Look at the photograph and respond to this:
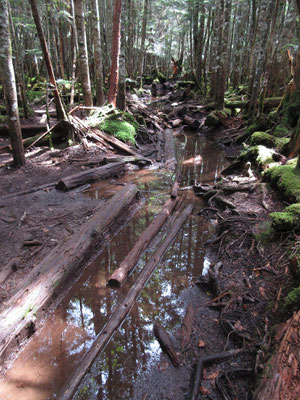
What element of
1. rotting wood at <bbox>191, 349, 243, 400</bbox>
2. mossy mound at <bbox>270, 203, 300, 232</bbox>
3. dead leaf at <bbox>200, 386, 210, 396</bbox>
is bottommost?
dead leaf at <bbox>200, 386, 210, 396</bbox>

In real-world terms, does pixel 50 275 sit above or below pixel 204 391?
above

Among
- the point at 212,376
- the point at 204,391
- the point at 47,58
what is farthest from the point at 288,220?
the point at 47,58

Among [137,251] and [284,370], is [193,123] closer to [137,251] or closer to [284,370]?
[137,251]

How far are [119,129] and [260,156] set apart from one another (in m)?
6.39

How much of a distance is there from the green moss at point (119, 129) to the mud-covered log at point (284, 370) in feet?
33.4

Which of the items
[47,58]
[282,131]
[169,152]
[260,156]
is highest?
[47,58]

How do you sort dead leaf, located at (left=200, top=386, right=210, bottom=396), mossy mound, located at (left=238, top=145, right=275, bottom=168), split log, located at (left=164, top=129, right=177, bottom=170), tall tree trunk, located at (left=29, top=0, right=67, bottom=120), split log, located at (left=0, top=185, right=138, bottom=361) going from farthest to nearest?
1. split log, located at (left=164, top=129, right=177, bottom=170)
2. tall tree trunk, located at (left=29, top=0, right=67, bottom=120)
3. mossy mound, located at (left=238, top=145, right=275, bottom=168)
4. split log, located at (left=0, top=185, right=138, bottom=361)
5. dead leaf, located at (left=200, top=386, right=210, bottom=396)

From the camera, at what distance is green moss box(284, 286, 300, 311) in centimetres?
312

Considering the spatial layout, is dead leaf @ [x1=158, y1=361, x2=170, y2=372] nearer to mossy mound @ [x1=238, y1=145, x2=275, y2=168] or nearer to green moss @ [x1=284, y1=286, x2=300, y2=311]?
green moss @ [x1=284, y1=286, x2=300, y2=311]

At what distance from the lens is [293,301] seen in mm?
3193

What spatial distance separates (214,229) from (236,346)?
3.08m

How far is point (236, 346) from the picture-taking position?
344cm

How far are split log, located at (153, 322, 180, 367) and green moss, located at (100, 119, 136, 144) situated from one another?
9.26m

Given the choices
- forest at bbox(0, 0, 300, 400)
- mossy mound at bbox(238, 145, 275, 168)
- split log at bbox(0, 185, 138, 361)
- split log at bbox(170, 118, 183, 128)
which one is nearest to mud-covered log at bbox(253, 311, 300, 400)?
forest at bbox(0, 0, 300, 400)
